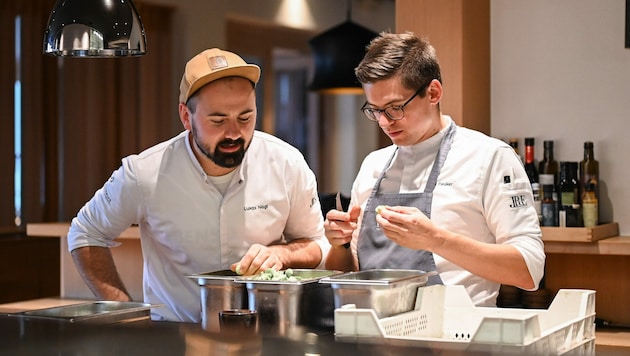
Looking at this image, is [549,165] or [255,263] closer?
[255,263]

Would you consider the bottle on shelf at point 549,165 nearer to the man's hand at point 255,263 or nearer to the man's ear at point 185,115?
the man's ear at point 185,115

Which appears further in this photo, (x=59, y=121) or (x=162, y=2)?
(x=162, y=2)

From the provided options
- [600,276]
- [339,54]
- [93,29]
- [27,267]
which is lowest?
[27,267]

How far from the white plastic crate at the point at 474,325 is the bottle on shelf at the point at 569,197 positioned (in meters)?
1.62

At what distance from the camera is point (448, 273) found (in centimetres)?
255

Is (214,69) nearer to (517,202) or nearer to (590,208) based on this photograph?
(517,202)

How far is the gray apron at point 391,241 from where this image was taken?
257 cm

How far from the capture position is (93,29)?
103 inches

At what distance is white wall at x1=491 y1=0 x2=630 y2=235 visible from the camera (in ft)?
12.7

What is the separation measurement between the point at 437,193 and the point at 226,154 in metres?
0.64

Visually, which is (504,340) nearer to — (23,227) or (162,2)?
(23,227)

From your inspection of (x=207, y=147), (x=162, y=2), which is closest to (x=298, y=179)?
(x=207, y=147)

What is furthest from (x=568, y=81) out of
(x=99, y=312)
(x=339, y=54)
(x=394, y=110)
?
(x=99, y=312)

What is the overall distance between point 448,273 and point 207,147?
81 cm
